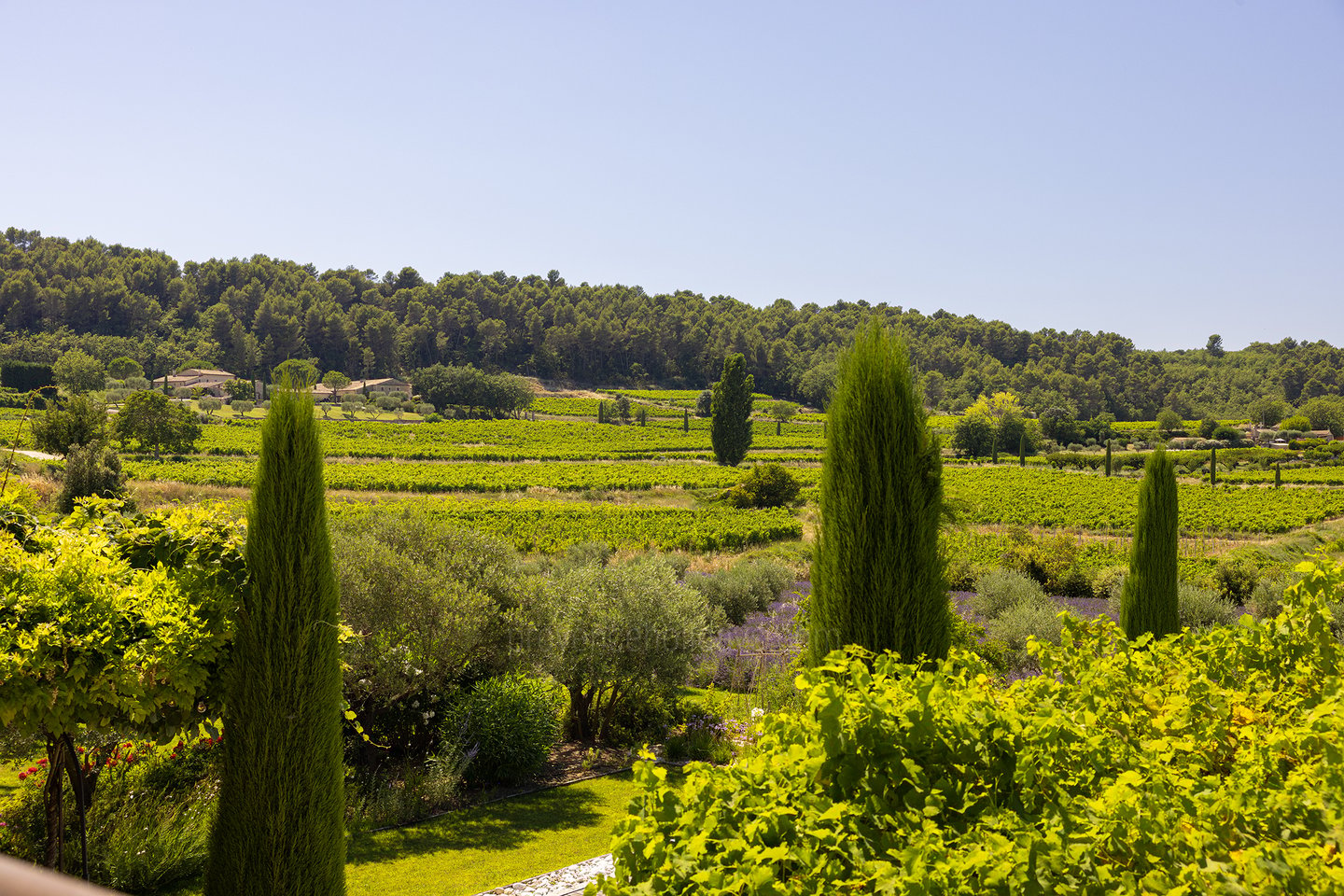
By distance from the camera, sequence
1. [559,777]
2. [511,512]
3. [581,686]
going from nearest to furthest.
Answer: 1. [559,777]
2. [581,686]
3. [511,512]

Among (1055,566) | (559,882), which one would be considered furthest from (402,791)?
(1055,566)

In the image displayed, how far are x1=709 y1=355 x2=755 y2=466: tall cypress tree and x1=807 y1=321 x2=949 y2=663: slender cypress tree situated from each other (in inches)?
1840

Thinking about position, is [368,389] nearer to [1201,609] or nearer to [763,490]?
[763,490]

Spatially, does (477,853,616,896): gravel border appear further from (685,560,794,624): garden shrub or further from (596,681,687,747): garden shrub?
(685,560,794,624): garden shrub

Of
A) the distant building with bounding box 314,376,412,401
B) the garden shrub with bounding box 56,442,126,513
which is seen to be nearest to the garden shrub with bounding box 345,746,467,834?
the garden shrub with bounding box 56,442,126,513

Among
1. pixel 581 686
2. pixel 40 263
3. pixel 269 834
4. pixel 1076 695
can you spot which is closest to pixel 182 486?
pixel 581 686

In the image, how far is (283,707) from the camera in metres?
5.00

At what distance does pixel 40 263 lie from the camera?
316 feet

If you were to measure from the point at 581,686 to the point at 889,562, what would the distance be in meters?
6.71

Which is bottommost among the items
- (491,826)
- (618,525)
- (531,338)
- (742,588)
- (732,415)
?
(491,826)

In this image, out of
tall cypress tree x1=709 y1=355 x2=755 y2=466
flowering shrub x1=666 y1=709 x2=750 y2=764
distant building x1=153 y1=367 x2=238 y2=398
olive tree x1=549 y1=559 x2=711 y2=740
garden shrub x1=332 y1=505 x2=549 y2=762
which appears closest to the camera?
garden shrub x1=332 y1=505 x2=549 y2=762

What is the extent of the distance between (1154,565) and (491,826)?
8.71 metres

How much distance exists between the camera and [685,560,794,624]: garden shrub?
16.9 meters

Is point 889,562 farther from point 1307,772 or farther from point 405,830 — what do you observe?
point 405,830
